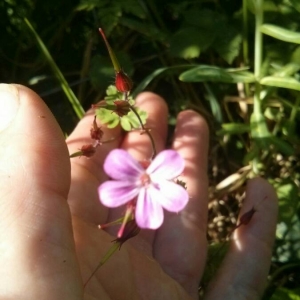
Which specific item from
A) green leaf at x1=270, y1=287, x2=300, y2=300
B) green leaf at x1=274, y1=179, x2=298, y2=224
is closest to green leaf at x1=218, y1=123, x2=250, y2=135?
green leaf at x1=274, y1=179, x2=298, y2=224

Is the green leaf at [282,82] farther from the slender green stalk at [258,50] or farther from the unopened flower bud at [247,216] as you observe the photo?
the unopened flower bud at [247,216]

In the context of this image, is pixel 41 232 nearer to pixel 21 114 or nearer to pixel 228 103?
pixel 21 114

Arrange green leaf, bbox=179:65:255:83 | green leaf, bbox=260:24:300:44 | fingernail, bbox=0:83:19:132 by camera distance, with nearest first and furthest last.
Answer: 1. fingernail, bbox=0:83:19:132
2. green leaf, bbox=260:24:300:44
3. green leaf, bbox=179:65:255:83

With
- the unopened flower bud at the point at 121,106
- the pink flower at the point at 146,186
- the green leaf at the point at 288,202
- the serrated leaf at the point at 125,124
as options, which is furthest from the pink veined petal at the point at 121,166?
the green leaf at the point at 288,202

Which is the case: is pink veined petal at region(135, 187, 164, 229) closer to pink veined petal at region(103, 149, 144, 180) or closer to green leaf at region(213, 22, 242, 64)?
pink veined petal at region(103, 149, 144, 180)

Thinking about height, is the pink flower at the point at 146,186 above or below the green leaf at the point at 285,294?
above

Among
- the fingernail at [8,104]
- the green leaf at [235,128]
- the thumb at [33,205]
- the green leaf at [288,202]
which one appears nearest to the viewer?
the thumb at [33,205]

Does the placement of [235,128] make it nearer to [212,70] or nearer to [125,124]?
[212,70]

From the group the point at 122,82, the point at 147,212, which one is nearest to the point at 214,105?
the point at 122,82
